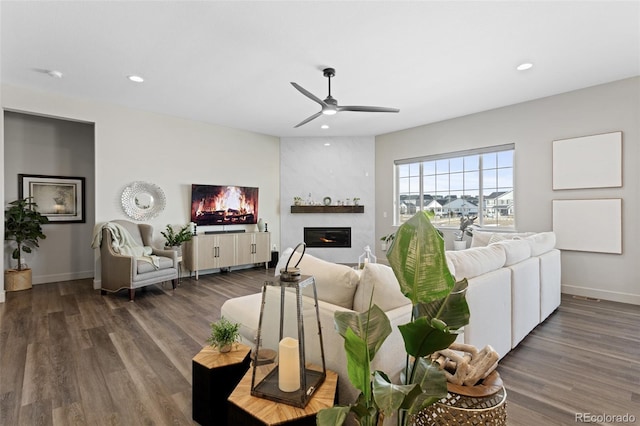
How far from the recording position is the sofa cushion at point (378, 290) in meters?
1.58

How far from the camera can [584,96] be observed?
13.9ft

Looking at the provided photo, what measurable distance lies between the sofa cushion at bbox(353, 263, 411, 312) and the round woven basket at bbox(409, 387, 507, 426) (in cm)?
47

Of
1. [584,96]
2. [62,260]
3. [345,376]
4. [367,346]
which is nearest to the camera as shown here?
[367,346]

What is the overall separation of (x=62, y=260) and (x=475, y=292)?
6196 millimetres

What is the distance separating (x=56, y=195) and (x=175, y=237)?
2146 mm

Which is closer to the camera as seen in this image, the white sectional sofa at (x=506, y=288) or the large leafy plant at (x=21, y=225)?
the white sectional sofa at (x=506, y=288)

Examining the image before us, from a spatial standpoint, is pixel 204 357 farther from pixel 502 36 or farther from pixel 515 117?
pixel 515 117

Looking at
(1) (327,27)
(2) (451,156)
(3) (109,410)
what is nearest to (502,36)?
(1) (327,27)

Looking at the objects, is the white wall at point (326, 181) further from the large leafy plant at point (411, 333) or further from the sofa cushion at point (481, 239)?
the large leafy plant at point (411, 333)

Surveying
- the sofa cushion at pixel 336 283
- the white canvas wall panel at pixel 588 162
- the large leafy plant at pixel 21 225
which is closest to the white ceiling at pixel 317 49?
the white canvas wall panel at pixel 588 162

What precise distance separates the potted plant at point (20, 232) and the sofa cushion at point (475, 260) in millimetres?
5606

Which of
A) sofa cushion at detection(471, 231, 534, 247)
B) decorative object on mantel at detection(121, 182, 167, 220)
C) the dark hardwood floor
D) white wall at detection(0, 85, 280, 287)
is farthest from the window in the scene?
decorative object on mantel at detection(121, 182, 167, 220)

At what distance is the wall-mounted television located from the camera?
18.5ft

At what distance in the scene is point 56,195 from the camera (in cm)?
519
